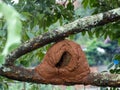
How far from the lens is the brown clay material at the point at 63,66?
1054 millimetres

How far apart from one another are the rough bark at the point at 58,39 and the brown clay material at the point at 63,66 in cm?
2

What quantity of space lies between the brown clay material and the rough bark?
16 mm

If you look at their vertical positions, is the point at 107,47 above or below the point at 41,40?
above

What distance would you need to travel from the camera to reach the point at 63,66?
1065 mm

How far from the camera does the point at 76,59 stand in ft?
3.51

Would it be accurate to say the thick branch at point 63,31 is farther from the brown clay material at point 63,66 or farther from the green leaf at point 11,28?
the green leaf at point 11,28

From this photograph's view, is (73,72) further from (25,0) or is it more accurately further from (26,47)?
(25,0)

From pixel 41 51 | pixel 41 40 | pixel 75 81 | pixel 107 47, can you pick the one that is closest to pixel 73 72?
pixel 75 81

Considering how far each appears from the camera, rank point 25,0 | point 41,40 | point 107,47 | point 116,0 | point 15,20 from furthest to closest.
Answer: point 107,47 → point 116,0 → point 25,0 → point 41,40 → point 15,20

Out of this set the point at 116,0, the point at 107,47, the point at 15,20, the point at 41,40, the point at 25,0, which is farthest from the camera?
the point at 107,47

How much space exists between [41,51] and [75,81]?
671 mm

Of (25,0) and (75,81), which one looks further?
(25,0)

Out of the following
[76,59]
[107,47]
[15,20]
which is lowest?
[15,20]

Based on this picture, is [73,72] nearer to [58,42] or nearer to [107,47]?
[58,42]
